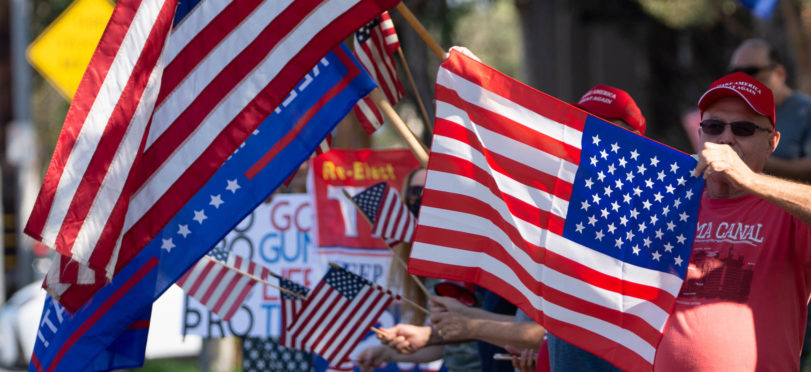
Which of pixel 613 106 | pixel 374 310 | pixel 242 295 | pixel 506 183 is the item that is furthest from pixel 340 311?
pixel 613 106

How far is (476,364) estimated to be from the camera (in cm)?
586

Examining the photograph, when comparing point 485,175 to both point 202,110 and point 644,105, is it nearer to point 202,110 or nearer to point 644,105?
point 202,110

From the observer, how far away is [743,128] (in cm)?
403

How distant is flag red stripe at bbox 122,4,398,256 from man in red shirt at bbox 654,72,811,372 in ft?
4.87

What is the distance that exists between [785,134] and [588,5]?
10070mm

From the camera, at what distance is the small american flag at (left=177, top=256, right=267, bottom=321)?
239 inches

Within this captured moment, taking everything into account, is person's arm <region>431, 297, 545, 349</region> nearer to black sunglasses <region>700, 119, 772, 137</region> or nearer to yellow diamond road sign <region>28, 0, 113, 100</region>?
black sunglasses <region>700, 119, 772, 137</region>

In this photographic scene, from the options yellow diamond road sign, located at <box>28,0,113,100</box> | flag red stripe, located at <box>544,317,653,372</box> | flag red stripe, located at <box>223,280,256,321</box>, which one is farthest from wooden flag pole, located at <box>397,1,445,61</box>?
yellow diamond road sign, located at <box>28,0,113,100</box>

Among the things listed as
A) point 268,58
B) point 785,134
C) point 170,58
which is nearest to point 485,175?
point 268,58

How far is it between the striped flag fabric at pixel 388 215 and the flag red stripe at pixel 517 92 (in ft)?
5.36

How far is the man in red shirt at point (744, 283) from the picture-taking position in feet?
12.5

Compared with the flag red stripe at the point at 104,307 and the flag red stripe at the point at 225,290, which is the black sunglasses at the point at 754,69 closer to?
the flag red stripe at the point at 225,290

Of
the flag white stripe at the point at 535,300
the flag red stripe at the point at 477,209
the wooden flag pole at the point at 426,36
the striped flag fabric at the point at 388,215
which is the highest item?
the wooden flag pole at the point at 426,36

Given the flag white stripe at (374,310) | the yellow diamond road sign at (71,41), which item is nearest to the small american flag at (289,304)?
the flag white stripe at (374,310)
